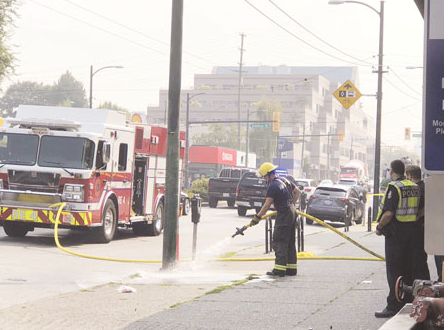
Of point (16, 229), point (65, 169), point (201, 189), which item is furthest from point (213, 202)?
point (65, 169)

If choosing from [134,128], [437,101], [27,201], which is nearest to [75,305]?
[437,101]

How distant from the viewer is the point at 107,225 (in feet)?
56.9

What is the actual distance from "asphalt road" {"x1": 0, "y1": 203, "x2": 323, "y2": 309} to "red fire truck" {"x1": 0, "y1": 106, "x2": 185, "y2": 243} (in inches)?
23.8

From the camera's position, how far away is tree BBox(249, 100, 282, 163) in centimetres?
12187

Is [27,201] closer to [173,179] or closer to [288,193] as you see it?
[173,179]

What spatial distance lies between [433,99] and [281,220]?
783cm

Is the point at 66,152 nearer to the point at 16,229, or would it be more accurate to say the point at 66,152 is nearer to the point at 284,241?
the point at 16,229

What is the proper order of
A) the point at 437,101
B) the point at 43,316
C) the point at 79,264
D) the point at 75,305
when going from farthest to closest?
the point at 79,264
the point at 75,305
the point at 43,316
the point at 437,101

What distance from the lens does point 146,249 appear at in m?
16.9

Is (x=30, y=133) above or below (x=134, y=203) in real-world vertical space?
above

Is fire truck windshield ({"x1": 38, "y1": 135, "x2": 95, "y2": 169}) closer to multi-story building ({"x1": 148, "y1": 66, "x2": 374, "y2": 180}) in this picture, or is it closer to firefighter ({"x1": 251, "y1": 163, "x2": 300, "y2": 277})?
firefighter ({"x1": 251, "y1": 163, "x2": 300, "y2": 277})

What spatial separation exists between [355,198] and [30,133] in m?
16.8

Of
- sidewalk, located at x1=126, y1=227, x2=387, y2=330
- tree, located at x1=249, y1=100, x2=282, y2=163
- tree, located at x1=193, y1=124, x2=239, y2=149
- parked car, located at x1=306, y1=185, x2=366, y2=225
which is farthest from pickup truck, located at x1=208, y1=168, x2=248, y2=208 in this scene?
tree, located at x1=249, y1=100, x2=282, y2=163

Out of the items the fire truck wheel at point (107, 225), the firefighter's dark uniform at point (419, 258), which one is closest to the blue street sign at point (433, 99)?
the firefighter's dark uniform at point (419, 258)
